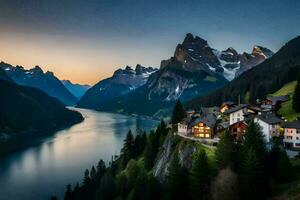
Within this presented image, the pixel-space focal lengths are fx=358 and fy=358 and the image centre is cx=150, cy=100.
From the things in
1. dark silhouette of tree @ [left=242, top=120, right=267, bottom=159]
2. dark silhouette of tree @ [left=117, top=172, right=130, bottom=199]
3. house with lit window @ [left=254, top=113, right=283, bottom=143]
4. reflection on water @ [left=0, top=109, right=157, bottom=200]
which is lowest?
reflection on water @ [left=0, top=109, right=157, bottom=200]

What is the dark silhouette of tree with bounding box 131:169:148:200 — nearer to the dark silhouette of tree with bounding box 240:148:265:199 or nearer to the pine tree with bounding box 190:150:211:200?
the pine tree with bounding box 190:150:211:200

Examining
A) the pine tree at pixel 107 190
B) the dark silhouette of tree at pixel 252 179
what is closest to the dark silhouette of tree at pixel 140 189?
the pine tree at pixel 107 190

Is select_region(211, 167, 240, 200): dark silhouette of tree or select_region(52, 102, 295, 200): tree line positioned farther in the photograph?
select_region(52, 102, 295, 200): tree line

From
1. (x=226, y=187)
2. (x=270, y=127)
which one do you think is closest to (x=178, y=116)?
(x=270, y=127)

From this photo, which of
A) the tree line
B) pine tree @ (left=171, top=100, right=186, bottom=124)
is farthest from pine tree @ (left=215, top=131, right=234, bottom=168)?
pine tree @ (left=171, top=100, right=186, bottom=124)

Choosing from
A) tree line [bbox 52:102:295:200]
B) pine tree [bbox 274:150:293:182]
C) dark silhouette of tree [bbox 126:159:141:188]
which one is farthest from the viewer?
dark silhouette of tree [bbox 126:159:141:188]

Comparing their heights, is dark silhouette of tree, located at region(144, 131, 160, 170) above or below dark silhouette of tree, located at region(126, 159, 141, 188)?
above

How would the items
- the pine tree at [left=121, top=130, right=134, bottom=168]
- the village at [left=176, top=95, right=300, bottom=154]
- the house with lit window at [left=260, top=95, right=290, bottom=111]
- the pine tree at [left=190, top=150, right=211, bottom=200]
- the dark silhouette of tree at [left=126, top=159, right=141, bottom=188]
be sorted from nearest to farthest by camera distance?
the pine tree at [left=190, top=150, right=211, bottom=200], the village at [left=176, top=95, right=300, bottom=154], the dark silhouette of tree at [left=126, top=159, right=141, bottom=188], the house with lit window at [left=260, top=95, right=290, bottom=111], the pine tree at [left=121, top=130, right=134, bottom=168]

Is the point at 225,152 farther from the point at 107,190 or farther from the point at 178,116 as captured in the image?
the point at 178,116
